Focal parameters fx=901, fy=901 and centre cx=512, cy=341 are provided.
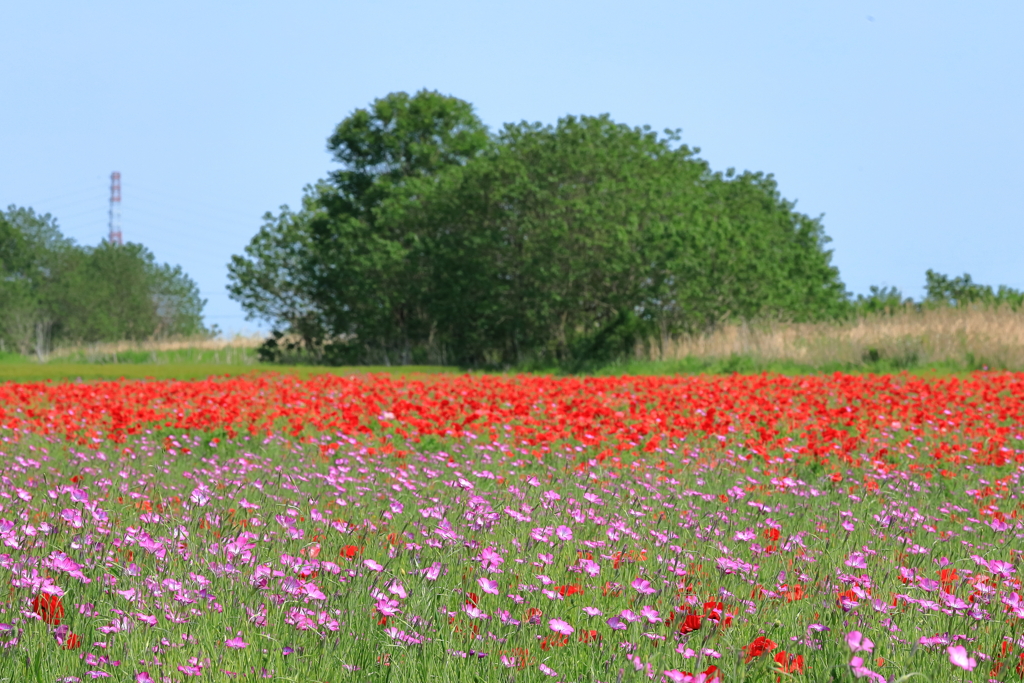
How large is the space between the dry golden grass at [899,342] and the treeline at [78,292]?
3703 cm

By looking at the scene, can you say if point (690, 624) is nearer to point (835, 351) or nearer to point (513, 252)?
point (835, 351)

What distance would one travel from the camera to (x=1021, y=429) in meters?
9.44

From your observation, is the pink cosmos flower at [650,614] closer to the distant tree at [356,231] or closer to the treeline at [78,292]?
the distant tree at [356,231]

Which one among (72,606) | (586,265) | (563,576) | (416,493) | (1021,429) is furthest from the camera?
(586,265)

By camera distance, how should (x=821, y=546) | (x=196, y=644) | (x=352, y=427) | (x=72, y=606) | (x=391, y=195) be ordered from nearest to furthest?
(x=196, y=644), (x=72, y=606), (x=821, y=546), (x=352, y=427), (x=391, y=195)

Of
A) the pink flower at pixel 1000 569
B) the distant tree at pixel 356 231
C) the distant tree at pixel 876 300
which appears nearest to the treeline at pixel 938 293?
the distant tree at pixel 876 300

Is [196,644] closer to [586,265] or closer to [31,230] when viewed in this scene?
[586,265]

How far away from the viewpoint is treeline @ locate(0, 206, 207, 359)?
48.9 m

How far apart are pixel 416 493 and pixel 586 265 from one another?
72.3 feet

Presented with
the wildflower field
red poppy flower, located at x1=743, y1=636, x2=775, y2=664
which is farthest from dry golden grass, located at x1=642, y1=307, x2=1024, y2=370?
red poppy flower, located at x1=743, y1=636, x2=775, y2=664

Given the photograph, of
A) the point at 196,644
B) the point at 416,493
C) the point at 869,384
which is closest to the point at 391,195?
the point at 869,384

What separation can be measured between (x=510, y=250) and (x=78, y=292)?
106 feet

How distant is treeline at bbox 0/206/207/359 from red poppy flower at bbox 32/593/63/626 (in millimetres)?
47360

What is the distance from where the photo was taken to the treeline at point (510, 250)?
2625 centimetres
